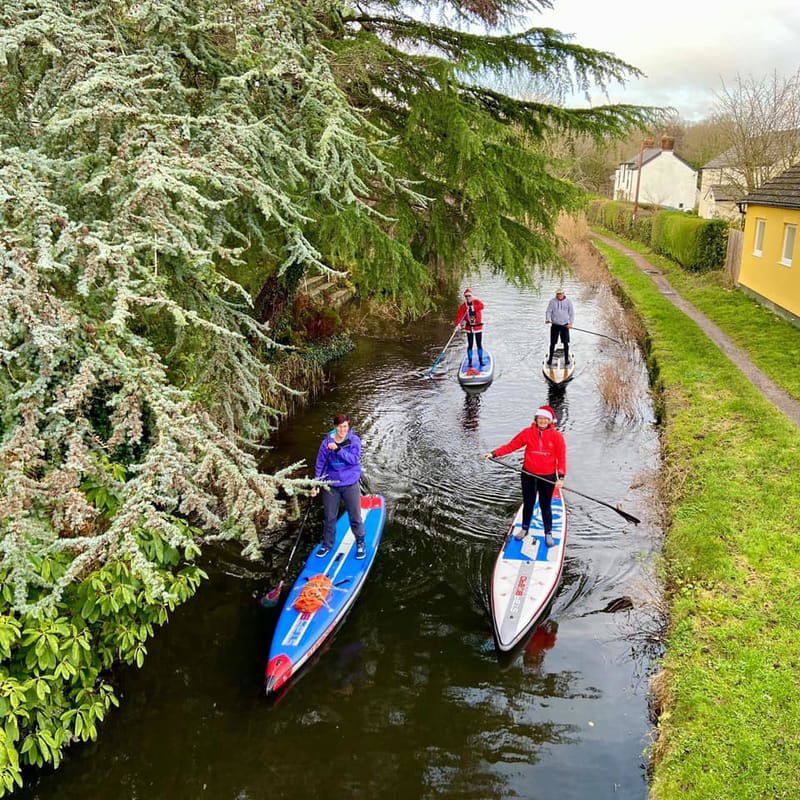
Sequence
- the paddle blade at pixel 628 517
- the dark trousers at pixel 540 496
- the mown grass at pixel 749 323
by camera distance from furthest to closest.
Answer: the mown grass at pixel 749 323, the paddle blade at pixel 628 517, the dark trousers at pixel 540 496

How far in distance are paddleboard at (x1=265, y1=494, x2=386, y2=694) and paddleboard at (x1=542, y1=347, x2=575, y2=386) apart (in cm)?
703

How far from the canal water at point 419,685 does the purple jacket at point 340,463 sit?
1.38m

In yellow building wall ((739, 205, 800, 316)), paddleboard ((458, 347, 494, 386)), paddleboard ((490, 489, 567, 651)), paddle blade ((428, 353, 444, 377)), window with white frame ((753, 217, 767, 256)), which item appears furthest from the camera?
window with white frame ((753, 217, 767, 256))

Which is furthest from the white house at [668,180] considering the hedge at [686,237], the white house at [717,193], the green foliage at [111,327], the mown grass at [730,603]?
the green foliage at [111,327]

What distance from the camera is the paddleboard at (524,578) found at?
23.1 ft

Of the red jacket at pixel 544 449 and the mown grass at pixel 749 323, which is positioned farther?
the mown grass at pixel 749 323

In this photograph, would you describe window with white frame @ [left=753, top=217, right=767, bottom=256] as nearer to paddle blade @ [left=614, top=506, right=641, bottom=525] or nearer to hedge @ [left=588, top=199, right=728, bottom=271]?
hedge @ [left=588, top=199, right=728, bottom=271]

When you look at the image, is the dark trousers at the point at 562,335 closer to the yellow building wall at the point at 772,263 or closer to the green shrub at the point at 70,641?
the yellow building wall at the point at 772,263

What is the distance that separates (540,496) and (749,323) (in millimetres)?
11442

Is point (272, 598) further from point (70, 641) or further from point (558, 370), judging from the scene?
point (558, 370)

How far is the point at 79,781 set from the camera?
18.2 feet

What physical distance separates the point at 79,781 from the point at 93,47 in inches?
244

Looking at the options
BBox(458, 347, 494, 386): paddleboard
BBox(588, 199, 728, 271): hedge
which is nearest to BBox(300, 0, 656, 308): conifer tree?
BBox(458, 347, 494, 386): paddleboard

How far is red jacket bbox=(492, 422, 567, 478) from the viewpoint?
789 centimetres
